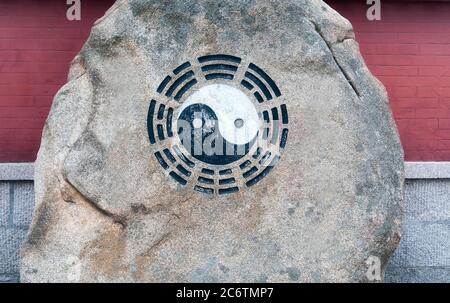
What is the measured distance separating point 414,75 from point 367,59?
0.39 metres

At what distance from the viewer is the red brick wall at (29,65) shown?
5859mm

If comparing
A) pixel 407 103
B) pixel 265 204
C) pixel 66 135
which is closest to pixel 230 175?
pixel 265 204

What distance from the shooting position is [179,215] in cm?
464

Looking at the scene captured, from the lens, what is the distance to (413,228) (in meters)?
5.97

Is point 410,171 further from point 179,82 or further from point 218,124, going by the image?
point 179,82

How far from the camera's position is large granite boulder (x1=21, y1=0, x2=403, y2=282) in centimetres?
461

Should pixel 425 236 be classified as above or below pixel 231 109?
below

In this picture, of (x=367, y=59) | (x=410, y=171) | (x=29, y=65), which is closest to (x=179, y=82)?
(x=29, y=65)

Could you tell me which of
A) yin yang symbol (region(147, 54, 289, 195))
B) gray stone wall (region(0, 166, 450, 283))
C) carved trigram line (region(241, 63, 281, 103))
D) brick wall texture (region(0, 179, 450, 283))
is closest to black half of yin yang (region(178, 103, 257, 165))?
yin yang symbol (region(147, 54, 289, 195))

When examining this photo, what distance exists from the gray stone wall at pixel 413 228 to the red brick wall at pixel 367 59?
23cm

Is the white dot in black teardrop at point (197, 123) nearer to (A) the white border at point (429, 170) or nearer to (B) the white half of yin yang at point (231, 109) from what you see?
(B) the white half of yin yang at point (231, 109)

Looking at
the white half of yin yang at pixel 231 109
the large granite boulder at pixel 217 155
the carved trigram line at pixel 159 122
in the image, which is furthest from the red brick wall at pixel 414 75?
the carved trigram line at pixel 159 122

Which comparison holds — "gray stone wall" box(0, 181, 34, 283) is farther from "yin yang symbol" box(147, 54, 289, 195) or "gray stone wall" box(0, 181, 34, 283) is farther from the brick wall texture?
"yin yang symbol" box(147, 54, 289, 195)
